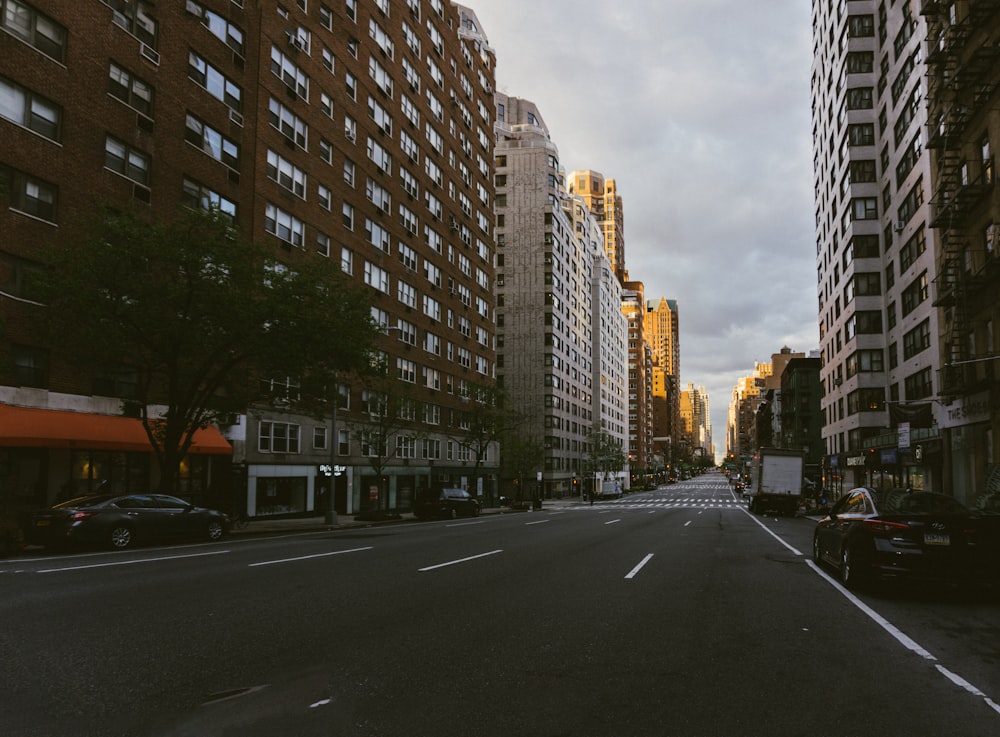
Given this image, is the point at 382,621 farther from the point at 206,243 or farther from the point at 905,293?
the point at 905,293

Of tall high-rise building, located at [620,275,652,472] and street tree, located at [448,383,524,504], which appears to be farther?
tall high-rise building, located at [620,275,652,472]

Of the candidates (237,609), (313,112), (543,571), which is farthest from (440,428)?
(237,609)

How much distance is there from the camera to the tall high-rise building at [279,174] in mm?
23688

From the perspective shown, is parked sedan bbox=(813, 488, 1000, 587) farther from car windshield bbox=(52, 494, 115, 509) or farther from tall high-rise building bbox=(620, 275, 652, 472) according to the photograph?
tall high-rise building bbox=(620, 275, 652, 472)

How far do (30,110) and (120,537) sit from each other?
15.4 metres

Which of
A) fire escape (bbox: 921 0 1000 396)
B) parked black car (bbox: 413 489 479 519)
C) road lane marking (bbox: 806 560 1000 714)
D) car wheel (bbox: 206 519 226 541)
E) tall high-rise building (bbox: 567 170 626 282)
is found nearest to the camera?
road lane marking (bbox: 806 560 1000 714)

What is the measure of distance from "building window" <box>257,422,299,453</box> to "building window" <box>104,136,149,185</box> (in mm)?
12764

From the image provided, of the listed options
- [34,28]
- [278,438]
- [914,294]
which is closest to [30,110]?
[34,28]

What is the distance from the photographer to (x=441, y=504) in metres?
38.1

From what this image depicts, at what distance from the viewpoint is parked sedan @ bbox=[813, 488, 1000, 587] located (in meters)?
9.71

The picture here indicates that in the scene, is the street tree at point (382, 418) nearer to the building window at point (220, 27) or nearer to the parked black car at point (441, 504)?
the parked black car at point (441, 504)

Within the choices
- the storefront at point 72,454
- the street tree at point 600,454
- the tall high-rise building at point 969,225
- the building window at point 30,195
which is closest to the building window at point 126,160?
the building window at point 30,195

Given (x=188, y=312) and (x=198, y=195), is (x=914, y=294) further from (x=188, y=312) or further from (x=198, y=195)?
(x=188, y=312)

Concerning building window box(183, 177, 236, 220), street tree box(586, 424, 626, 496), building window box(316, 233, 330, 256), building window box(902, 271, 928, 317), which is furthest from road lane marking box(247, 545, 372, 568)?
street tree box(586, 424, 626, 496)
